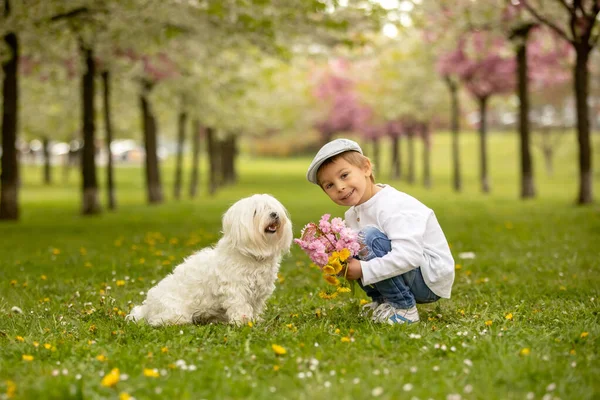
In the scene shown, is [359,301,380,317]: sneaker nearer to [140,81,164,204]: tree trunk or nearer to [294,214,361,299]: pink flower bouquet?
[294,214,361,299]: pink flower bouquet

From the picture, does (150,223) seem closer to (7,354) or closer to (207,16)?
(207,16)

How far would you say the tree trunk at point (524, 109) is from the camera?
19.9 m

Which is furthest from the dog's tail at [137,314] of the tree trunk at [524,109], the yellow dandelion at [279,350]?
the tree trunk at [524,109]

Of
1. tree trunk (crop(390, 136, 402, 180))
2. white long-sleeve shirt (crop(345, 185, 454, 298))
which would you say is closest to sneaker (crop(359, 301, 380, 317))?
white long-sleeve shirt (crop(345, 185, 454, 298))

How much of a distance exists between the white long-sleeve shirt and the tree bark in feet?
51.0

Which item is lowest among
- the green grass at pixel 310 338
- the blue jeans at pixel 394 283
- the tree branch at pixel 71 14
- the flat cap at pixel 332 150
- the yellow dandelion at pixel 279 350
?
the green grass at pixel 310 338

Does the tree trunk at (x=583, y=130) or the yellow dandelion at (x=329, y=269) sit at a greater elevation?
the tree trunk at (x=583, y=130)

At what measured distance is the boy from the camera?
207 inches

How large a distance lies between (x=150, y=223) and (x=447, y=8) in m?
8.84

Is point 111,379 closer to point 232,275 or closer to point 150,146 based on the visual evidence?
→ point 232,275

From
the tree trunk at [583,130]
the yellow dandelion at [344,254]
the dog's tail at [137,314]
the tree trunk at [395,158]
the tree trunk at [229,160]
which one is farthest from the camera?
the tree trunk at [395,158]

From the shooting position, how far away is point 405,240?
525cm

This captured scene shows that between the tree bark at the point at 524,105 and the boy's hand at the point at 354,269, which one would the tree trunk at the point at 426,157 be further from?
the boy's hand at the point at 354,269

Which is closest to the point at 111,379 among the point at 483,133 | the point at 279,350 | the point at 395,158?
the point at 279,350
